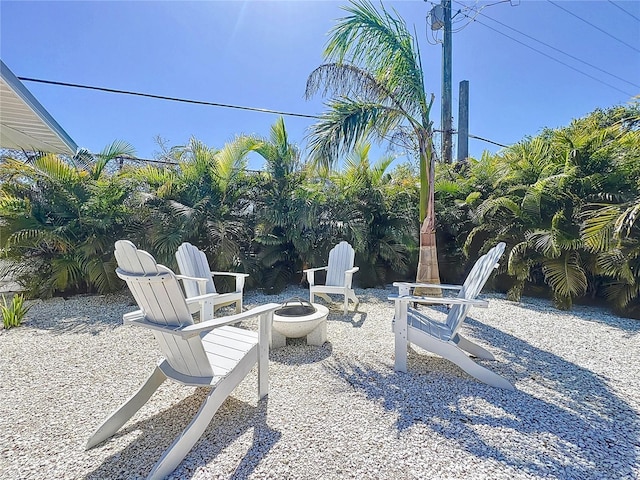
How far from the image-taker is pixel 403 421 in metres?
2.09

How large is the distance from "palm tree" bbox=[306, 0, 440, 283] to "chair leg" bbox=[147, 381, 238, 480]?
11.5 ft

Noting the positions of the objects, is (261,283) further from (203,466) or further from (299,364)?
(203,466)

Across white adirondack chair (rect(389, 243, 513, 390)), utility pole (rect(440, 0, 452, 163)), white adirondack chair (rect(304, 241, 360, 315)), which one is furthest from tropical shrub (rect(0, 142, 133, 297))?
utility pole (rect(440, 0, 452, 163))

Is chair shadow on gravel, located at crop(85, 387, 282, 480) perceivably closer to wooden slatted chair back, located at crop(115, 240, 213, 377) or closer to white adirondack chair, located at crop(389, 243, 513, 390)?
wooden slatted chair back, located at crop(115, 240, 213, 377)

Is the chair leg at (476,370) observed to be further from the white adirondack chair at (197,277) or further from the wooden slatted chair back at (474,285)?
the white adirondack chair at (197,277)

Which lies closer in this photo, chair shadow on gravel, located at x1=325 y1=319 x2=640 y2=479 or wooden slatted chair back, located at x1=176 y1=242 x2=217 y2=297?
chair shadow on gravel, located at x1=325 y1=319 x2=640 y2=479

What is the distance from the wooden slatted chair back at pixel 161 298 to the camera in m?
1.76

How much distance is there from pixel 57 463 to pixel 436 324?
286 centimetres

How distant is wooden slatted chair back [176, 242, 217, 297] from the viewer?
3.83m

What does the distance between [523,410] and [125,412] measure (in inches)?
101

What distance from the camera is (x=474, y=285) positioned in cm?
289

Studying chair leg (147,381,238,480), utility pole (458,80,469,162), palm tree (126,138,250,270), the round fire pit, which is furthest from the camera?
utility pole (458,80,469,162)

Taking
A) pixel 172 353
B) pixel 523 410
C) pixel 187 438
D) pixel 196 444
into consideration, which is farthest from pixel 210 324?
pixel 523 410

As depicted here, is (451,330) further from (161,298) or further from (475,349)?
(161,298)
